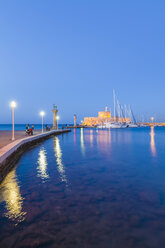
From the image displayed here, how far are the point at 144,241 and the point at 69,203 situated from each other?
2.53 m

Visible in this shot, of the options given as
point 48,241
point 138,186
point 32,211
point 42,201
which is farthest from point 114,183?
point 48,241

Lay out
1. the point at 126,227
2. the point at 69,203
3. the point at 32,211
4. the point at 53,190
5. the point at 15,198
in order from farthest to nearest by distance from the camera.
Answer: the point at 53,190 → the point at 15,198 → the point at 69,203 → the point at 32,211 → the point at 126,227

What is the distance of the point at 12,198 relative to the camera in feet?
19.7

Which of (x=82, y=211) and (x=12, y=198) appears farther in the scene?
(x=12, y=198)

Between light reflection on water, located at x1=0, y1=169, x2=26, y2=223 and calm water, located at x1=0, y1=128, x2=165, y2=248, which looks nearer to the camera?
calm water, located at x1=0, y1=128, x2=165, y2=248

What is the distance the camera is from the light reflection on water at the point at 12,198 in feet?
15.8

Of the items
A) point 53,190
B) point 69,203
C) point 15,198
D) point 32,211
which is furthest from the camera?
point 53,190

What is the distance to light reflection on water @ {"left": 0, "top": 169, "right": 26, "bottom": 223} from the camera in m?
4.80

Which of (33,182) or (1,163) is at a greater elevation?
(1,163)

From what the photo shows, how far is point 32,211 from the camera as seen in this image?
5031 mm

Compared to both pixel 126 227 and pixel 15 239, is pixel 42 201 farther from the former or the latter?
pixel 126 227

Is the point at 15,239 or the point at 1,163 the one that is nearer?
the point at 15,239

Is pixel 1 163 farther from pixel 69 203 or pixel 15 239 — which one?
pixel 15 239

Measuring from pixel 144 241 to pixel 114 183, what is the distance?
3.99m
